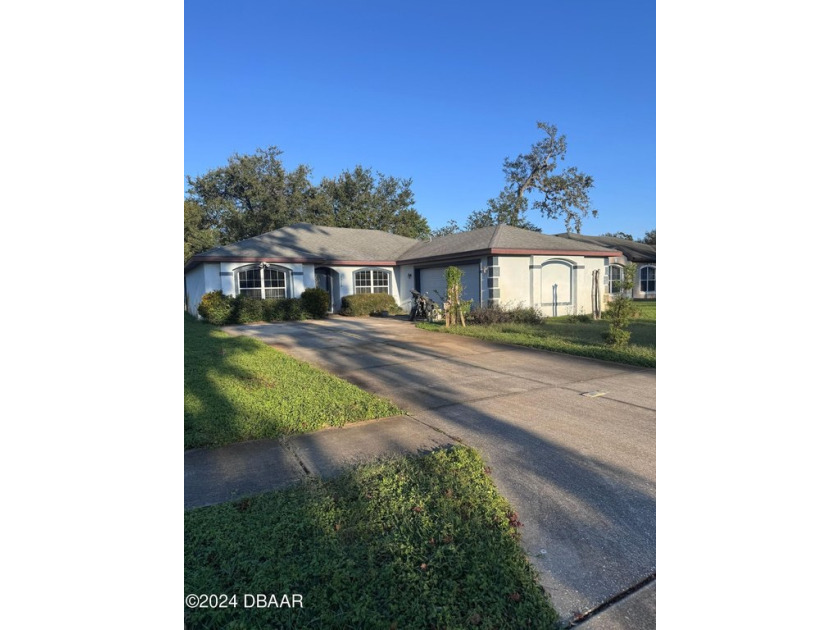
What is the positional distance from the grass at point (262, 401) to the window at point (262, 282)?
943 cm

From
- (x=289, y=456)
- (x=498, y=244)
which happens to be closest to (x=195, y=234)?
(x=498, y=244)

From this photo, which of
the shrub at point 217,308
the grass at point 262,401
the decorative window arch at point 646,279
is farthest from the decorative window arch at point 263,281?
the decorative window arch at point 646,279

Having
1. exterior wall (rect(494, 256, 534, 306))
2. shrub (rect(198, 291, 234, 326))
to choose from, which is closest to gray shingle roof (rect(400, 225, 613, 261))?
exterior wall (rect(494, 256, 534, 306))

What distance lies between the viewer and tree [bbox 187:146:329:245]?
34375mm

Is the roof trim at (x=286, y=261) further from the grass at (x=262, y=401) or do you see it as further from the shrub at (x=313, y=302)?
the grass at (x=262, y=401)

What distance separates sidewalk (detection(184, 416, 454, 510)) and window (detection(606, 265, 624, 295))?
1788 centimetres

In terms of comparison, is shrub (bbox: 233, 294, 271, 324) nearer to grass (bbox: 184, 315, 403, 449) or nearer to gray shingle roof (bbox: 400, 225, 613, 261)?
gray shingle roof (bbox: 400, 225, 613, 261)

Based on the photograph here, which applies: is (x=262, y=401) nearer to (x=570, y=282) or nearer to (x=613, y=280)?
(x=570, y=282)

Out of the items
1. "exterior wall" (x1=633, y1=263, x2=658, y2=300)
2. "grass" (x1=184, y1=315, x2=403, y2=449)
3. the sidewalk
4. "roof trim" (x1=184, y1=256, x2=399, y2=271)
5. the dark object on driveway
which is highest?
"roof trim" (x1=184, y1=256, x2=399, y2=271)

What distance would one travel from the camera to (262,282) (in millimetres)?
17484
